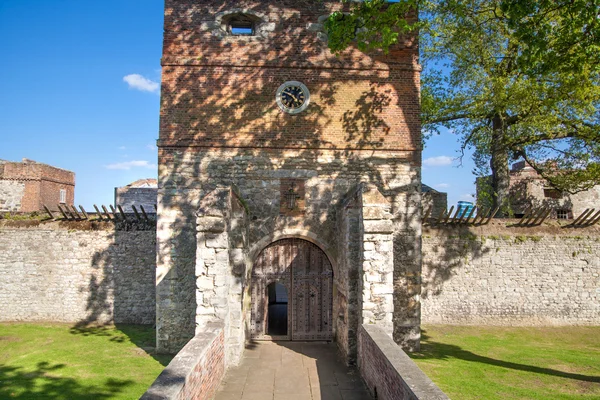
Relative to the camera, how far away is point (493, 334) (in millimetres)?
13281

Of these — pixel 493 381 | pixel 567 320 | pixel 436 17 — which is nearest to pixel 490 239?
pixel 567 320

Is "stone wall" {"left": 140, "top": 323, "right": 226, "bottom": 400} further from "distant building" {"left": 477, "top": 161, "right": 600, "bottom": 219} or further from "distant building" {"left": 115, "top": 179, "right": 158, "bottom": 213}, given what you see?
"distant building" {"left": 115, "top": 179, "right": 158, "bottom": 213}

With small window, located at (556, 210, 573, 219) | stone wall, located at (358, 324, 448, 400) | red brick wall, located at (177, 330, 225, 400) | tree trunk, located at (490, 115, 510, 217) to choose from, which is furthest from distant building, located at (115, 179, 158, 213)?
small window, located at (556, 210, 573, 219)

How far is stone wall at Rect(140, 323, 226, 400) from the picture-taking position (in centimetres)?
500

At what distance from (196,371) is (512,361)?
823 cm

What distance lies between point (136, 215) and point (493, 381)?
1097cm

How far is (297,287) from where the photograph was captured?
36.3 feet

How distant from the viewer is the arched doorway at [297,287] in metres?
11.0

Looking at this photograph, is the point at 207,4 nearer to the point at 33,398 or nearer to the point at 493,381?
the point at 33,398

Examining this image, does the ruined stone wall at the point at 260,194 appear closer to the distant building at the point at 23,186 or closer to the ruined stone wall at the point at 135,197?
the ruined stone wall at the point at 135,197

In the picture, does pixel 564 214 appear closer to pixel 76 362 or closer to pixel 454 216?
pixel 454 216

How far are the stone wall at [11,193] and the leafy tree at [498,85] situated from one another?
24.0 metres

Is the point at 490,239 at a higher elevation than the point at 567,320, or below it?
higher

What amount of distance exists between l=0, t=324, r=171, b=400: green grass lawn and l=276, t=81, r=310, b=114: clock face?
6945 mm
